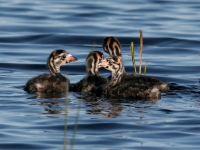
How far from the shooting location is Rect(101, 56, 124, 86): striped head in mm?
14000

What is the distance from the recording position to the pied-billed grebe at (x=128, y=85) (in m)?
13.5

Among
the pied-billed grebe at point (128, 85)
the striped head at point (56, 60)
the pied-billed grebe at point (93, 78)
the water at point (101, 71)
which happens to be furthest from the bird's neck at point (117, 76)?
the striped head at point (56, 60)

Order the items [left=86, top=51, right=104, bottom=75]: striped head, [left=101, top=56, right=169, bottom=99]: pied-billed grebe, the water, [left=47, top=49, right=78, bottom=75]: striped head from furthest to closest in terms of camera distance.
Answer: [left=47, top=49, right=78, bottom=75]: striped head < [left=86, top=51, right=104, bottom=75]: striped head < [left=101, top=56, right=169, bottom=99]: pied-billed grebe < the water

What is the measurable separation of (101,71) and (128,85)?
3.75 m

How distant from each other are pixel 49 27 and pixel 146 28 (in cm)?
269

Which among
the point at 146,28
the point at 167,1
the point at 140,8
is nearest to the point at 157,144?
the point at 146,28

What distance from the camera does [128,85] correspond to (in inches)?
538

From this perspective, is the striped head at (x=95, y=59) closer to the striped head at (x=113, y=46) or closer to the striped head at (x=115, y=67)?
the striped head at (x=115, y=67)

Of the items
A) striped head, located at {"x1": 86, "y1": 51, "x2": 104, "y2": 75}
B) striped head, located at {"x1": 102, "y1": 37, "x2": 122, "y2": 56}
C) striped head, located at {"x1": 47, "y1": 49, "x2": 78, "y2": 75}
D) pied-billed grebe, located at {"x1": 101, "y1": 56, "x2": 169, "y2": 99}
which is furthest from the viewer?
striped head, located at {"x1": 102, "y1": 37, "x2": 122, "y2": 56}

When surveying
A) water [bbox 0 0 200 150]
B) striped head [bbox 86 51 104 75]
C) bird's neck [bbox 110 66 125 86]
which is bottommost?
water [bbox 0 0 200 150]

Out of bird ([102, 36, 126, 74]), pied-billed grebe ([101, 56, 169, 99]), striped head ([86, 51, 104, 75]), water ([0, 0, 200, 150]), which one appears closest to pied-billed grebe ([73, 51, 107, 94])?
striped head ([86, 51, 104, 75])

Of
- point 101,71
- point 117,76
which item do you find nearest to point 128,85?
point 117,76

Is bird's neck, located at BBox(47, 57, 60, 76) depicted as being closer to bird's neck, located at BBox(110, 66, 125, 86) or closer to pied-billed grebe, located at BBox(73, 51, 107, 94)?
pied-billed grebe, located at BBox(73, 51, 107, 94)

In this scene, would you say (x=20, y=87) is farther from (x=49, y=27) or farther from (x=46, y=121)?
(x=49, y=27)
